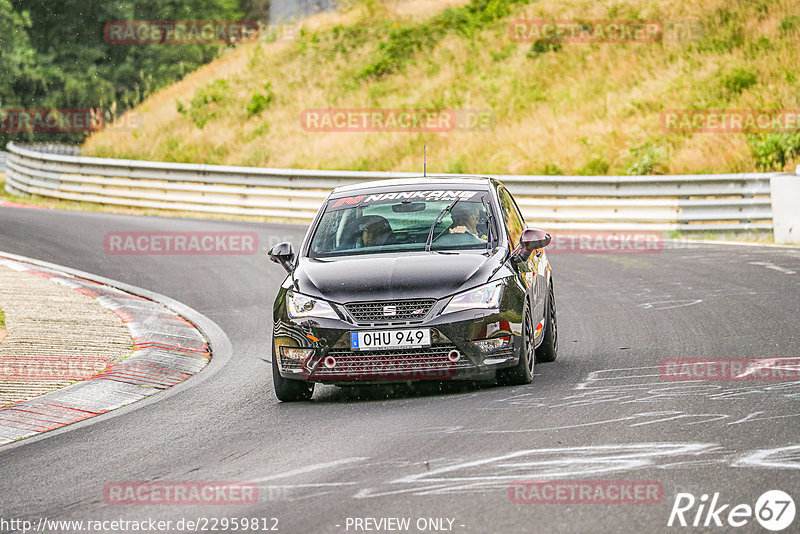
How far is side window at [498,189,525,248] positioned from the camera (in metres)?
9.97

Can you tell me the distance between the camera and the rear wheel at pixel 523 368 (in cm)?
889

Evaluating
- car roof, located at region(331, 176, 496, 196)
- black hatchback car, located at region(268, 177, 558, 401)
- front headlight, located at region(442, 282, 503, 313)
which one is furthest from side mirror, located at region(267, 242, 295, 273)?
front headlight, located at region(442, 282, 503, 313)

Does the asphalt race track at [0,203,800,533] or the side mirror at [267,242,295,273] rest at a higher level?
the side mirror at [267,242,295,273]

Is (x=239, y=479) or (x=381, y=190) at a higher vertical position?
(x=381, y=190)

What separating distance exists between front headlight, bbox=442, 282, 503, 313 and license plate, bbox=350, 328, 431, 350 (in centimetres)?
27

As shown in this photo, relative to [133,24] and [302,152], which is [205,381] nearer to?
[302,152]

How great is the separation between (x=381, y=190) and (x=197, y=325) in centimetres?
348

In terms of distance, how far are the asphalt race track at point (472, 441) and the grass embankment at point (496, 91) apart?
47.9 feet

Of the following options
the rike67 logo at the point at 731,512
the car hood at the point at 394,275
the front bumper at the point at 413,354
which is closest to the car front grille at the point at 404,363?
the front bumper at the point at 413,354

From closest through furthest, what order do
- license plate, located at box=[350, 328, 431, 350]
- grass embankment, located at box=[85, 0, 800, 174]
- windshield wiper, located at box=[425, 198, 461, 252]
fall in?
1. license plate, located at box=[350, 328, 431, 350]
2. windshield wiper, located at box=[425, 198, 461, 252]
3. grass embankment, located at box=[85, 0, 800, 174]

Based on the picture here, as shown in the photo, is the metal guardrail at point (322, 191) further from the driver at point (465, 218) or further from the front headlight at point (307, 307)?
the front headlight at point (307, 307)

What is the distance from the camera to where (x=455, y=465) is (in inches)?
258

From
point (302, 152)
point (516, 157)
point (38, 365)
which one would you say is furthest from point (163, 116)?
point (38, 365)

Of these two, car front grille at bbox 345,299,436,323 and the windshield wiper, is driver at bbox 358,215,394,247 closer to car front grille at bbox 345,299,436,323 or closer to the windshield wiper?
the windshield wiper
